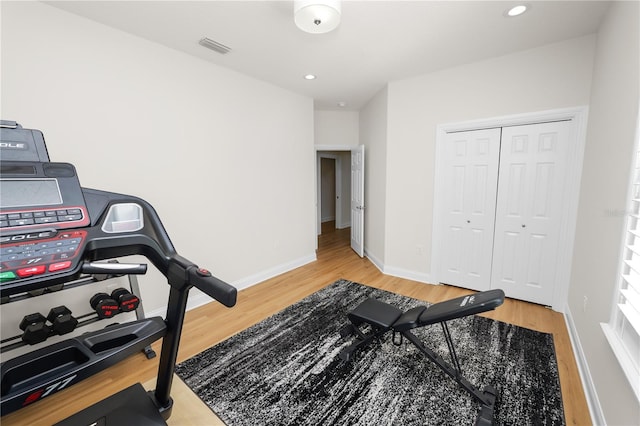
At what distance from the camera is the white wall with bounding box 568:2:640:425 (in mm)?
1471

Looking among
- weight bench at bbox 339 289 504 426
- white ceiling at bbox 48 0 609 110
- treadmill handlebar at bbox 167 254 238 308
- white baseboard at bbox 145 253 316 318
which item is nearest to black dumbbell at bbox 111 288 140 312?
white baseboard at bbox 145 253 316 318

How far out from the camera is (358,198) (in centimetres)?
465

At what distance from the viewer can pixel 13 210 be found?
3.08ft

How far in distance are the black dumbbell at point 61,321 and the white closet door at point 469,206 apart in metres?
3.66

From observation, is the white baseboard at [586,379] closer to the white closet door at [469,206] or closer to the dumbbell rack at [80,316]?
the white closet door at [469,206]

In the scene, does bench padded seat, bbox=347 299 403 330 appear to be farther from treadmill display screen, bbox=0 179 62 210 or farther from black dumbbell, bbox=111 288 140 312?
treadmill display screen, bbox=0 179 62 210

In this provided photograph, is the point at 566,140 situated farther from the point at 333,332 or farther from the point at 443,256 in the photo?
the point at 333,332

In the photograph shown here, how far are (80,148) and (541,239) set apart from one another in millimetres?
4375

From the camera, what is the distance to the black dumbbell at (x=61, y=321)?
1.86 m

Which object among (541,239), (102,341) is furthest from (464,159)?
(102,341)

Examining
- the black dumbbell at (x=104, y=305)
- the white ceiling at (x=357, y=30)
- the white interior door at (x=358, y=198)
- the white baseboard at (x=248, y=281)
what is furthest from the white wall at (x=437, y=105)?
the black dumbbell at (x=104, y=305)

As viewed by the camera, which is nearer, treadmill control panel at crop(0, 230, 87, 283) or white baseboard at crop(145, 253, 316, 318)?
treadmill control panel at crop(0, 230, 87, 283)

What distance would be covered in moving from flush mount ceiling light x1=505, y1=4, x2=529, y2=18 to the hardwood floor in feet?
8.79

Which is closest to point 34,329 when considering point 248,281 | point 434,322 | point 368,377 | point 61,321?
point 61,321
